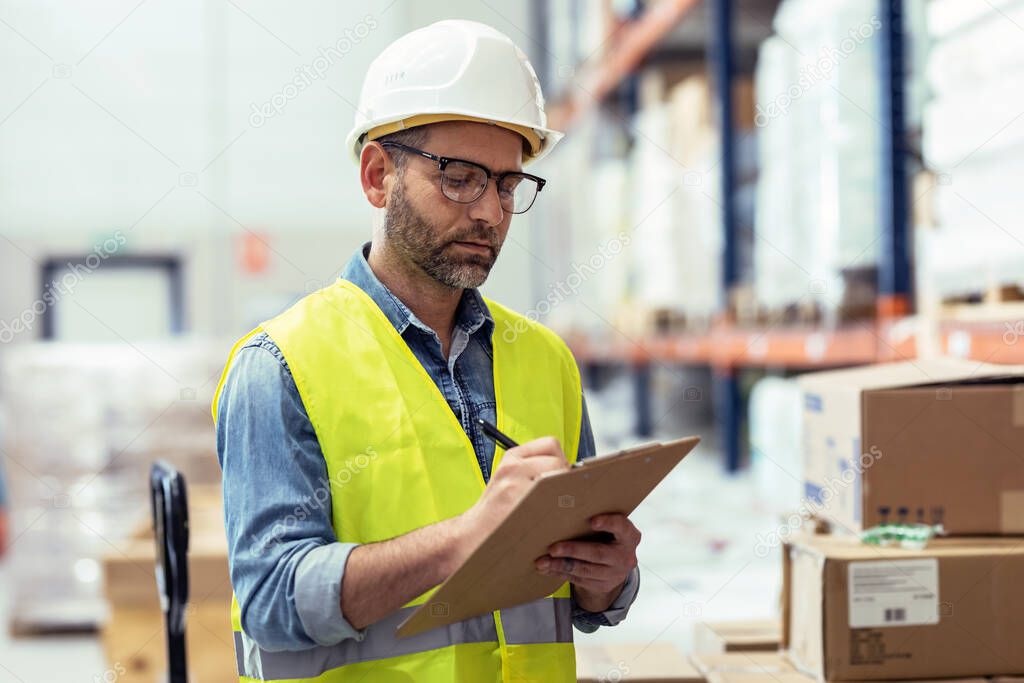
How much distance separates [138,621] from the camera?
11.6 feet

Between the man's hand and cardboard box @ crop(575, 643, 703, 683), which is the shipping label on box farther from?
the man's hand

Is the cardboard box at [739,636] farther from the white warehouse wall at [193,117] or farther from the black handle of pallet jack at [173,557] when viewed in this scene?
the white warehouse wall at [193,117]

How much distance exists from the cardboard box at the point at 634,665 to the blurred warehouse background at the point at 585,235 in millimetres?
522

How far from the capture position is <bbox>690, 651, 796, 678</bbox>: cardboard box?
218 centimetres

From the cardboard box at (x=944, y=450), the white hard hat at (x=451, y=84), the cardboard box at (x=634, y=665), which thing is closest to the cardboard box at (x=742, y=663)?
the cardboard box at (x=634, y=665)

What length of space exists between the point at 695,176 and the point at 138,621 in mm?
3260

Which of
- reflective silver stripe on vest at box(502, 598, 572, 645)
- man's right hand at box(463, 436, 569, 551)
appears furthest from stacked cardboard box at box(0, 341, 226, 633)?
man's right hand at box(463, 436, 569, 551)

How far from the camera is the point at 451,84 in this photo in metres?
1.62

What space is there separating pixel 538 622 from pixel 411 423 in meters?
0.41

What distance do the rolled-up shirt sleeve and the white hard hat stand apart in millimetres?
462

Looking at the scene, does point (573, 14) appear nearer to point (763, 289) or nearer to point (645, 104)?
point (645, 104)

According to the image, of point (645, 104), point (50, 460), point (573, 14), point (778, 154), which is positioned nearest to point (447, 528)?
point (778, 154)

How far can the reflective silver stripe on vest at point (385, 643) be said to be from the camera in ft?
4.88

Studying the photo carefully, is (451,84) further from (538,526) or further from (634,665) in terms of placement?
(634,665)
